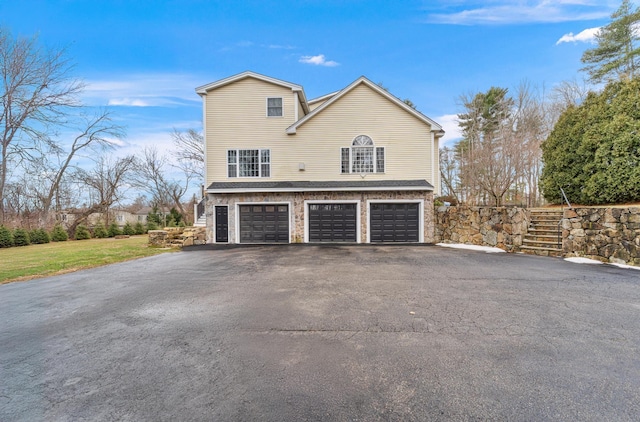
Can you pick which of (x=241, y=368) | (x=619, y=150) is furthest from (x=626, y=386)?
(x=619, y=150)


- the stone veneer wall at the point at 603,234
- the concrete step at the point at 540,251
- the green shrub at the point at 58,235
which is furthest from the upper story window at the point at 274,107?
the green shrub at the point at 58,235

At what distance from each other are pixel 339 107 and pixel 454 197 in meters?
Answer: 15.6

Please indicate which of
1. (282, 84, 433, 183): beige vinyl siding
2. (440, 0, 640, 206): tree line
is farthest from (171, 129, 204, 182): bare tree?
(440, 0, 640, 206): tree line

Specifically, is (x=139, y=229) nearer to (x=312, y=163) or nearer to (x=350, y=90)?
(x=312, y=163)

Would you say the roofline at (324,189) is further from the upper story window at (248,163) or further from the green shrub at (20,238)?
the green shrub at (20,238)

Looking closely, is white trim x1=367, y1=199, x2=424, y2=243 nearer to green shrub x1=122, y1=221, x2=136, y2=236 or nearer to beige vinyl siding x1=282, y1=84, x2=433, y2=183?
beige vinyl siding x1=282, y1=84, x2=433, y2=183

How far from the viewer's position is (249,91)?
14.2 meters

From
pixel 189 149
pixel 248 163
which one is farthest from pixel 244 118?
pixel 189 149

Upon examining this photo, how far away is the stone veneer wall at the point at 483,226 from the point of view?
10.6 m

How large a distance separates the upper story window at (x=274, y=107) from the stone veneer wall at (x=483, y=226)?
992cm

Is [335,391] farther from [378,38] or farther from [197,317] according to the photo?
[378,38]

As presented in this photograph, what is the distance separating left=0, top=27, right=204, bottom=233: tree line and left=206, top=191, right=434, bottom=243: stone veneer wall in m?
15.7

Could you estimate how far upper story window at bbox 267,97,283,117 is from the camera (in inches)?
562

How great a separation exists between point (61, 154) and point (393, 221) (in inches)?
1016
